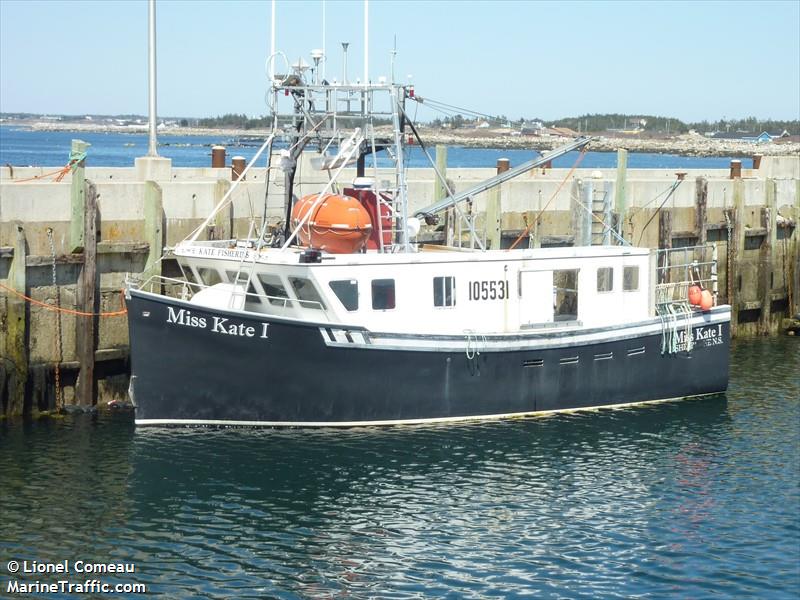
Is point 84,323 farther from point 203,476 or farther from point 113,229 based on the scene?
point 203,476

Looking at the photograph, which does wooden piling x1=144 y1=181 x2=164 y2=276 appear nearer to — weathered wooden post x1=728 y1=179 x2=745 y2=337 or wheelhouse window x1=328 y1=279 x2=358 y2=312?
wheelhouse window x1=328 y1=279 x2=358 y2=312

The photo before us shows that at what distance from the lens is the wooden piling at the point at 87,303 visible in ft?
72.9

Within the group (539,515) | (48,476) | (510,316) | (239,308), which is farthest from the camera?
(510,316)

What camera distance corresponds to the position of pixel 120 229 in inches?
908

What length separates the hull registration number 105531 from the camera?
72.8 feet

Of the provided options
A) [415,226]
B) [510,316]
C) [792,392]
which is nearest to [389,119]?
[415,226]

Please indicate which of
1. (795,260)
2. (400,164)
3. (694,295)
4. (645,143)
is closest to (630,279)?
(694,295)

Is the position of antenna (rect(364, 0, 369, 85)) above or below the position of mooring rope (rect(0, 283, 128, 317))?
above

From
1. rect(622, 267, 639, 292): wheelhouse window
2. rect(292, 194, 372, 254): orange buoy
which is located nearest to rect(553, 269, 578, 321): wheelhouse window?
rect(622, 267, 639, 292): wheelhouse window

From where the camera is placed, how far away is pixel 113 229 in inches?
905

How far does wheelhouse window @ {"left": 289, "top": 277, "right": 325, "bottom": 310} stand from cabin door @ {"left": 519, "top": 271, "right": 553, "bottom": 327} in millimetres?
4099

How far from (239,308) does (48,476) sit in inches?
175

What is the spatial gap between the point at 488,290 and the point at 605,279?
2.85 m

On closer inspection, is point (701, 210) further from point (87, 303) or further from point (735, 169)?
point (87, 303)
